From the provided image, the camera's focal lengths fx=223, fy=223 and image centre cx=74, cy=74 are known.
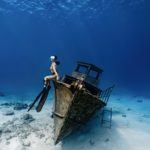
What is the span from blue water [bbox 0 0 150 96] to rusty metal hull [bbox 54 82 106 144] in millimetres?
24055

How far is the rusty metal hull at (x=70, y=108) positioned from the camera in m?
11.4

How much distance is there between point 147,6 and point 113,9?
22.0 ft

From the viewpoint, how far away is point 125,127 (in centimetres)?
1564

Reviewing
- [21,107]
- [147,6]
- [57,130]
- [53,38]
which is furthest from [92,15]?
[53,38]

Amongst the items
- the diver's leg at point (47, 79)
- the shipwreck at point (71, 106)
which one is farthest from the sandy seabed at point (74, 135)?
the diver's leg at point (47, 79)

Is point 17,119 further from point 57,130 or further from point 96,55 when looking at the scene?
point 96,55

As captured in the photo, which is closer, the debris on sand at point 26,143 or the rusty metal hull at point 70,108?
the rusty metal hull at point 70,108

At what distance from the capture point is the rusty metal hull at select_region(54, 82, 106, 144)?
1135 cm

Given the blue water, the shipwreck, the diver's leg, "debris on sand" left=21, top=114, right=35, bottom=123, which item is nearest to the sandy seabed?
"debris on sand" left=21, top=114, right=35, bottom=123

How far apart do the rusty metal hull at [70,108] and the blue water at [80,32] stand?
24.1 m

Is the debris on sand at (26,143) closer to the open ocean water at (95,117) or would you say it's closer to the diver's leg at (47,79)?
the open ocean water at (95,117)

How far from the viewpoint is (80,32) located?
101m

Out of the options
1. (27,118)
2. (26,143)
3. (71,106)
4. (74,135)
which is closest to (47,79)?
(71,106)

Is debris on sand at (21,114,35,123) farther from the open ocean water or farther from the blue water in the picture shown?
Result: the blue water
